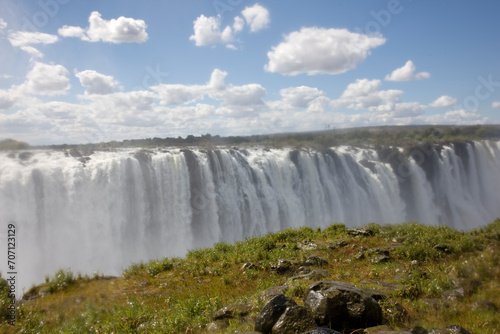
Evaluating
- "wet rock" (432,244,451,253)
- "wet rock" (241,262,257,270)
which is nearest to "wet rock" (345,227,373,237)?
"wet rock" (432,244,451,253)

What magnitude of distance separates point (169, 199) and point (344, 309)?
68.3ft

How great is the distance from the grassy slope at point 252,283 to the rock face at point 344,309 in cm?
41

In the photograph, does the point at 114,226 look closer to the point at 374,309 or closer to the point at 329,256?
the point at 329,256

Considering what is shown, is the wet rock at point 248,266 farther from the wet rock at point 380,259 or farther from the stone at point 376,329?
the stone at point 376,329

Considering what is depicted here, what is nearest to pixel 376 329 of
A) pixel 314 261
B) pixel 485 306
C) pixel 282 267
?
pixel 485 306

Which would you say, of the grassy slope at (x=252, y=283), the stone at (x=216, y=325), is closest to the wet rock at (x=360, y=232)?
the grassy slope at (x=252, y=283)

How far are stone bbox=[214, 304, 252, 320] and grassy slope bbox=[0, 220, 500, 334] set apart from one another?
155 millimetres

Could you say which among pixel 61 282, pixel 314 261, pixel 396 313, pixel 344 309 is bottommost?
pixel 61 282

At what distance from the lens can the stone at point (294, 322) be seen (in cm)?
411

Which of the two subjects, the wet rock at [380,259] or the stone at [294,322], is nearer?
Answer: the stone at [294,322]

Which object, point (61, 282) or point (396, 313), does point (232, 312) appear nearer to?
point (396, 313)

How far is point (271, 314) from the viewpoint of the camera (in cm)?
436

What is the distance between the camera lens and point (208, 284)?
783cm

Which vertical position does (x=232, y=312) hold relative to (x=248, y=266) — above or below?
above
